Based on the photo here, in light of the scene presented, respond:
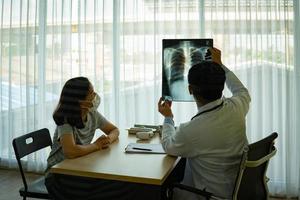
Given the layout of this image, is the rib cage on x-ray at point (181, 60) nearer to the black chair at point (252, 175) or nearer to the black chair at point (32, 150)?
the black chair at point (252, 175)

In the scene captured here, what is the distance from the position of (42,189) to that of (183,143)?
103 cm

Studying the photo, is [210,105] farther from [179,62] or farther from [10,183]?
[10,183]

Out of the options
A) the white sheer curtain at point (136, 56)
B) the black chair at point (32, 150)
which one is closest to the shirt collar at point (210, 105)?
the black chair at point (32, 150)

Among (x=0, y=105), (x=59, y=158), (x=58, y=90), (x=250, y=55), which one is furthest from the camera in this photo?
(x=0, y=105)

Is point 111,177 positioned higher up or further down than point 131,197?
higher up

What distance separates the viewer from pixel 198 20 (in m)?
3.07

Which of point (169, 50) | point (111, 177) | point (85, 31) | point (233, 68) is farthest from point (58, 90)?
point (111, 177)

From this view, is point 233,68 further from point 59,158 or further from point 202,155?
point 59,158

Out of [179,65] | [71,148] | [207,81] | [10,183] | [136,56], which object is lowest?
[10,183]

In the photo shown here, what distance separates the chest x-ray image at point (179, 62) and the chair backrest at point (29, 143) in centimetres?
95

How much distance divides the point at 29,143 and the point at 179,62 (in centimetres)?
123

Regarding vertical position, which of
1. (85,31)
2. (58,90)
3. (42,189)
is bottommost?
(42,189)

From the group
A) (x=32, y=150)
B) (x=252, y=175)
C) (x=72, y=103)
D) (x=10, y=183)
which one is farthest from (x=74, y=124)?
(x=10, y=183)

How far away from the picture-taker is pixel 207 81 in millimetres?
1672
